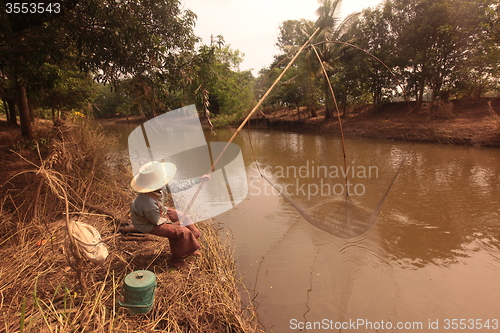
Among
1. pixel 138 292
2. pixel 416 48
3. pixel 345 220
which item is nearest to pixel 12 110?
pixel 138 292

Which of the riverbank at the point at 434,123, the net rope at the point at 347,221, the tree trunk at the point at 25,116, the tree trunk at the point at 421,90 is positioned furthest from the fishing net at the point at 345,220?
the tree trunk at the point at 421,90

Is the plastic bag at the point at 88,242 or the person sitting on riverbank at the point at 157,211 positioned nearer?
the plastic bag at the point at 88,242

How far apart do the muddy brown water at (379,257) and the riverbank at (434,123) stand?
9.14 feet

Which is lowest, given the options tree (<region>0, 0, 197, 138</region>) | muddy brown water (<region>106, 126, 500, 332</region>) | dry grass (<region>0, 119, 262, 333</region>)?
muddy brown water (<region>106, 126, 500, 332</region>)

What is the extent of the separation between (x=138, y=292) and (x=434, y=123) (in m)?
11.2

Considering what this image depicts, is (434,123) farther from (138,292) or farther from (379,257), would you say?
(138,292)

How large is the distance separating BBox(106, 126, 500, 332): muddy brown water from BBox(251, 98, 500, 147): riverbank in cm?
279

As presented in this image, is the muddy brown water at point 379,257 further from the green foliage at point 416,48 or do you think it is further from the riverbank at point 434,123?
the green foliage at point 416,48

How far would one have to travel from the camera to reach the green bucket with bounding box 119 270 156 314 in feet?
5.29

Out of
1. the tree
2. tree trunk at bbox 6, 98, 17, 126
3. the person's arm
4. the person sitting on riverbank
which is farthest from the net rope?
tree trunk at bbox 6, 98, 17, 126

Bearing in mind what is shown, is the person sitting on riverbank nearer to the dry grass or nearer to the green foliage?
the dry grass

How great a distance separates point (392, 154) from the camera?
8023mm

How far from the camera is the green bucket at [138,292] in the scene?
1.61 metres

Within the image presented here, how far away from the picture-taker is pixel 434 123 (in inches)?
384
